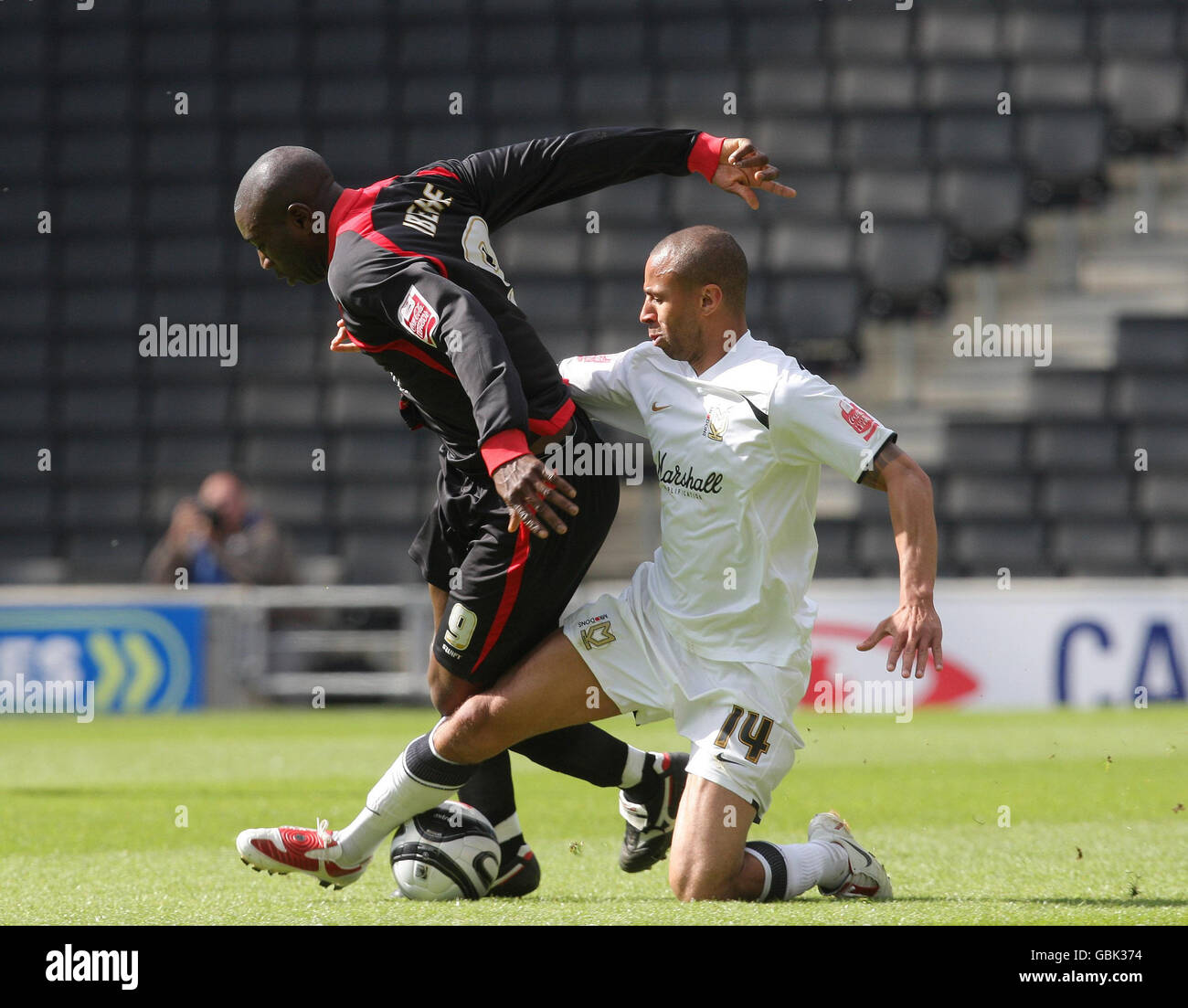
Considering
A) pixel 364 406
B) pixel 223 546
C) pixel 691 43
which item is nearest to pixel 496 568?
pixel 223 546

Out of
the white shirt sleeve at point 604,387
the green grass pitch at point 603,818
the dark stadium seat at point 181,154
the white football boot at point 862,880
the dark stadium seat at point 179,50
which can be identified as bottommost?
the green grass pitch at point 603,818

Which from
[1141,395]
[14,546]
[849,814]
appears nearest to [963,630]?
[1141,395]

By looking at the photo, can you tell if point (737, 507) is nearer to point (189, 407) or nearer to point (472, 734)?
point (472, 734)

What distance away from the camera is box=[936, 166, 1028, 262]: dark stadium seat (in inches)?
477

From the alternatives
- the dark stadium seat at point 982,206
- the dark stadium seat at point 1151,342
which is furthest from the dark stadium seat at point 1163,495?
the dark stadium seat at point 982,206

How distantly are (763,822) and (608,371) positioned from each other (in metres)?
1.96

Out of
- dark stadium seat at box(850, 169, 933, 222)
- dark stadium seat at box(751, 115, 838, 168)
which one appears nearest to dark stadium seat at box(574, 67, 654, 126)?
dark stadium seat at box(751, 115, 838, 168)

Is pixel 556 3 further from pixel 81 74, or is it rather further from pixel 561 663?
pixel 561 663

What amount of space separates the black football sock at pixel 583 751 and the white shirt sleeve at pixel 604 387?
0.75m

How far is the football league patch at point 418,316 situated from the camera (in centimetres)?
327

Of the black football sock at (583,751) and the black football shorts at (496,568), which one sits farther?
the black football sock at (583,751)

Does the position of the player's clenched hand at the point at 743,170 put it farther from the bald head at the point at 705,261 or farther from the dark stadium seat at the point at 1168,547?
the dark stadium seat at the point at 1168,547

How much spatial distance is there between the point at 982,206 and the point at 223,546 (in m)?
6.22

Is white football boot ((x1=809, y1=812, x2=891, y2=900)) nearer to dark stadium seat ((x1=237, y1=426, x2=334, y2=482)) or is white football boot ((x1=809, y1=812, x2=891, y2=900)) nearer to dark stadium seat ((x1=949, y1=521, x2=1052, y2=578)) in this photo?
dark stadium seat ((x1=949, y1=521, x2=1052, y2=578))
